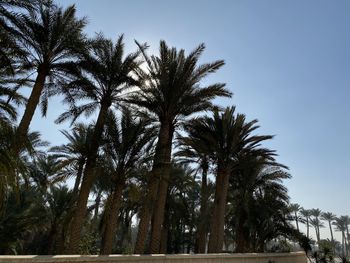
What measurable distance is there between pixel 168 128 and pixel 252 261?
7.19 meters

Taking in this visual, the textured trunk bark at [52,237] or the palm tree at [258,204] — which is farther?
the textured trunk bark at [52,237]

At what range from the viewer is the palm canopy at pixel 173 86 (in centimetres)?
1695

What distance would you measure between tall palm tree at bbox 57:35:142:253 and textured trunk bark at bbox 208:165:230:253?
23.7ft

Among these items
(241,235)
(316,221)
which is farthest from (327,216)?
(241,235)

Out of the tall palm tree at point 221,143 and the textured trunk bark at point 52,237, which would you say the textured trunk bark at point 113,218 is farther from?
the textured trunk bark at point 52,237

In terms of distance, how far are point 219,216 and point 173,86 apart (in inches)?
292

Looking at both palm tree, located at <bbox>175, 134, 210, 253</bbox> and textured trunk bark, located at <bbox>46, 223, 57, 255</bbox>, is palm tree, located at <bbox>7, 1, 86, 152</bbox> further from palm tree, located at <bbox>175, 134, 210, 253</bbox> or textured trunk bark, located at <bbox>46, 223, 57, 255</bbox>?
textured trunk bark, located at <bbox>46, 223, 57, 255</bbox>

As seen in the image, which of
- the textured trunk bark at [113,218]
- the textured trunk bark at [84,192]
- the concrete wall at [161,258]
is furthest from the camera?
the textured trunk bark at [113,218]

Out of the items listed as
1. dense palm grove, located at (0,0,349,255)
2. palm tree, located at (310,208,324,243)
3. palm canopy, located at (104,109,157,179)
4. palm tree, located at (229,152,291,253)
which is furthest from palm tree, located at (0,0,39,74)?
palm tree, located at (310,208,324,243)

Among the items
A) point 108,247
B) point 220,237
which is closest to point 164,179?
point 108,247

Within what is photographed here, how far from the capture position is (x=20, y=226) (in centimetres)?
2411

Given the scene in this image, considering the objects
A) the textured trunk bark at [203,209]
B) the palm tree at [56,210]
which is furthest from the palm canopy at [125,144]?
the palm tree at [56,210]

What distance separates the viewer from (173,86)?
55.3 feet

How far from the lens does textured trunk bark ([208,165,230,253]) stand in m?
18.5
